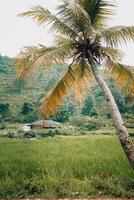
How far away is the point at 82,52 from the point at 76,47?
0.20 meters

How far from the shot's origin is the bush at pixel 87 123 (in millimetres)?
38500

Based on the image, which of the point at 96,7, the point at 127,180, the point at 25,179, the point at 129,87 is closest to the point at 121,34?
the point at 96,7

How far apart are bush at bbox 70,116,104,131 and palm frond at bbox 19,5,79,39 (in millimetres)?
30488

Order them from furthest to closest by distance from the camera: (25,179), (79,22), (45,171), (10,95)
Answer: (10,95)
(45,171)
(25,179)
(79,22)

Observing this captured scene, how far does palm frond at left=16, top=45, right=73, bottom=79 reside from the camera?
294 inches

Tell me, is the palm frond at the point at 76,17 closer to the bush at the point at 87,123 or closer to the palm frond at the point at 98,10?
the palm frond at the point at 98,10

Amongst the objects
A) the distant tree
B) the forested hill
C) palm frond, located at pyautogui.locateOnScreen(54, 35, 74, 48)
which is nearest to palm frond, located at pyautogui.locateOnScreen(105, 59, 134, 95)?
palm frond, located at pyautogui.locateOnScreen(54, 35, 74, 48)

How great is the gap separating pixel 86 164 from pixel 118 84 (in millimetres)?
3054

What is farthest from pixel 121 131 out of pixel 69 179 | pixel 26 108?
pixel 26 108

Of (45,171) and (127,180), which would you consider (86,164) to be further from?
(127,180)

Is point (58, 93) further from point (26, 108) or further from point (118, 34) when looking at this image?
point (26, 108)

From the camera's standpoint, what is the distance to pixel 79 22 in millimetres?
7691

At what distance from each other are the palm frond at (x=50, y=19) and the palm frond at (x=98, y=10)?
80 centimetres

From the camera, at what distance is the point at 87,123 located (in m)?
38.7
